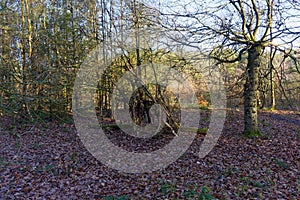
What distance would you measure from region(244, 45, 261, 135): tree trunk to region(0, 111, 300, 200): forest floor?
1.32 feet

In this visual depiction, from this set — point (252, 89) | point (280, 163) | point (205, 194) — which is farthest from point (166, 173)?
point (252, 89)

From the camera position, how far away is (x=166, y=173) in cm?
481

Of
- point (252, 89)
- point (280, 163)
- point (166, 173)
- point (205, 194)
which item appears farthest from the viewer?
point (252, 89)

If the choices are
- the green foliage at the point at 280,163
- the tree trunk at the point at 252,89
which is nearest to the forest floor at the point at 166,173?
the green foliage at the point at 280,163

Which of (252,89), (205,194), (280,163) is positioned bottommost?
(205,194)

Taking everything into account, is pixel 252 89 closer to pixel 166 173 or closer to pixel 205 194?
pixel 166 173

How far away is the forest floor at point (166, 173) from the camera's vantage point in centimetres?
405

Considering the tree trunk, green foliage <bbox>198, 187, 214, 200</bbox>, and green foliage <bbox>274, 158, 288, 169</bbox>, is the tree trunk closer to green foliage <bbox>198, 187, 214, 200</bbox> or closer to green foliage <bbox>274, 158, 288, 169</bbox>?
green foliage <bbox>274, 158, 288, 169</bbox>

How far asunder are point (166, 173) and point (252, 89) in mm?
3435

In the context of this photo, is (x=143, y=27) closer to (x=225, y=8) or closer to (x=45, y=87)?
(x=225, y=8)

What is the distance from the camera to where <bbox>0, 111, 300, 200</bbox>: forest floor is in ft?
13.3

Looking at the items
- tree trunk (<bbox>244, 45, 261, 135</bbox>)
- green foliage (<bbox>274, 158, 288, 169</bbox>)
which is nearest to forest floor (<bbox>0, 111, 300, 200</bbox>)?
green foliage (<bbox>274, 158, 288, 169</bbox>)

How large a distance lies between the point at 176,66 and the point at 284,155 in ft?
11.1

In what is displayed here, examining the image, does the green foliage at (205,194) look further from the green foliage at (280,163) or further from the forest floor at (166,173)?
the green foliage at (280,163)
